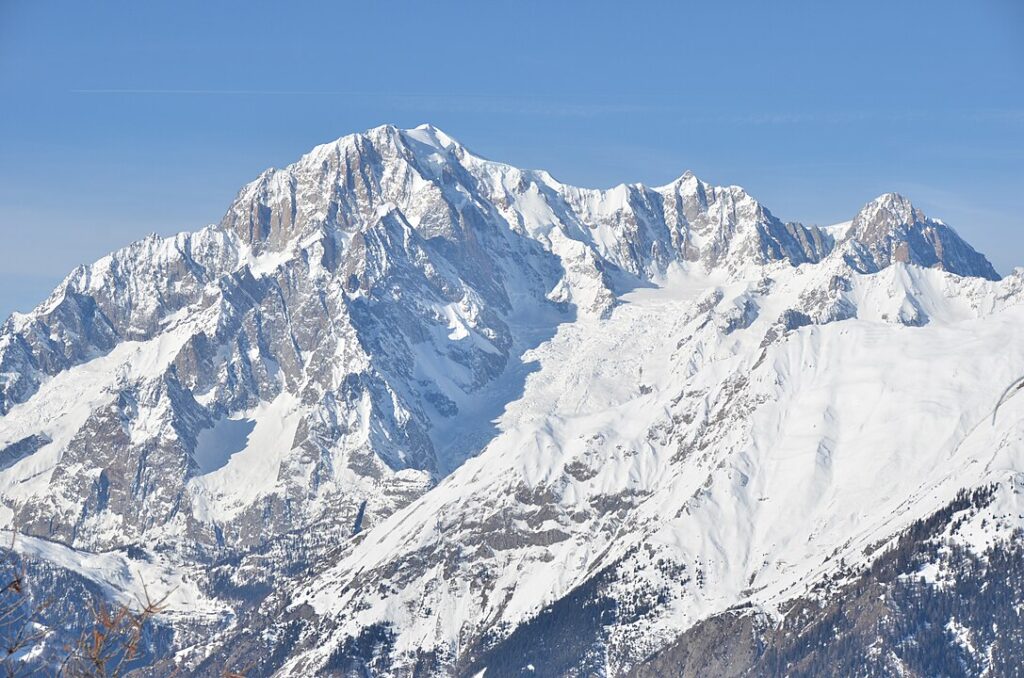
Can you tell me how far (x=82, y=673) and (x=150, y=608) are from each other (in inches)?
107

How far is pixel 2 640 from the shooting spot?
47.5m

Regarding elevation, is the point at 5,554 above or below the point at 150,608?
above

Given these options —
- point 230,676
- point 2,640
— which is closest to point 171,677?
point 230,676

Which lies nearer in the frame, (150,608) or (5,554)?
(150,608)

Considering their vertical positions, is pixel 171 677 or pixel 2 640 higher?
pixel 2 640

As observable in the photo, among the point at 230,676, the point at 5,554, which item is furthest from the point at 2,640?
the point at 230,676

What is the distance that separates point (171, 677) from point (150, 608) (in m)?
3.01

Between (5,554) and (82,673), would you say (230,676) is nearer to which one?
(82,673)

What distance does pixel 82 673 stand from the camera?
44688 mm

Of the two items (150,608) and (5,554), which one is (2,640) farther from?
(150,608)

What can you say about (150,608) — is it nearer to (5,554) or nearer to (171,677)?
(171,677)

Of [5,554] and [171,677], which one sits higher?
[5,554]

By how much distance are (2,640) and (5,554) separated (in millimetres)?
2526

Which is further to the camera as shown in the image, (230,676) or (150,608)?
(230,676)
